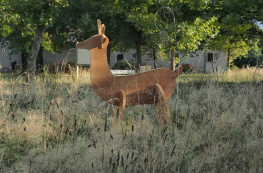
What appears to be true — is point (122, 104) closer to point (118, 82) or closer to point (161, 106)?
point (118, 82)

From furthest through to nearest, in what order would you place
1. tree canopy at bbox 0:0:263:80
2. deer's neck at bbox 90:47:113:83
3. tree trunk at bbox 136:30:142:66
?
tree trunk at bbox 136:30:142:66, tree canopy at bbox 0:0:263:80, deer's neck at bbox 90:47:113:83

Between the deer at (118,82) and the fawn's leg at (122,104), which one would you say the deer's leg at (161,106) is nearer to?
the deer at (118,82)

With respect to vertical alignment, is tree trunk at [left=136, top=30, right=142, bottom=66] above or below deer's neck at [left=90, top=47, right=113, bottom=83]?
above

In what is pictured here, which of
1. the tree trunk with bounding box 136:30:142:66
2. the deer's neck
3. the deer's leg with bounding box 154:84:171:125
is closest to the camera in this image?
the deer's leg with bounding box 154:84:171:125

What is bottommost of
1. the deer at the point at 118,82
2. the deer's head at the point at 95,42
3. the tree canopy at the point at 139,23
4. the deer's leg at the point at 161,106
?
the deer's leg at the point at 161,106

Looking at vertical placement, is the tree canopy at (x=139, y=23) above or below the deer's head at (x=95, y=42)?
above

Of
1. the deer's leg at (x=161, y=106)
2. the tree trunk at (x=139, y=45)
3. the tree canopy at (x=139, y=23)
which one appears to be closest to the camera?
the deer's leg at (x=161, y=106)

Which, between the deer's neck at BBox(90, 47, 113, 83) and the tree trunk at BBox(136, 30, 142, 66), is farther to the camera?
the tree trunk at BBox(136, 30, 142, 66)

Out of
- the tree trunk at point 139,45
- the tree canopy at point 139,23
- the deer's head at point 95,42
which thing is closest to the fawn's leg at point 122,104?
the deer's head at point 95,42

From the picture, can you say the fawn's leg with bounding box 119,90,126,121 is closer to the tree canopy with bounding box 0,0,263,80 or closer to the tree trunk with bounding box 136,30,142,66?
the tree canopy with bounding box 0,0,263,80

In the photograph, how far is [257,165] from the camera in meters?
2.64

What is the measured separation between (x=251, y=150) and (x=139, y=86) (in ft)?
5.41

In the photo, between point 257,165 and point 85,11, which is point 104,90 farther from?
point 85,11

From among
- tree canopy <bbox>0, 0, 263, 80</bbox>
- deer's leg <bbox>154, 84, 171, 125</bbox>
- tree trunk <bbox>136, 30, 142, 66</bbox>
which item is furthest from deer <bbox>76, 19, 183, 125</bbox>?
tree trunk <bbox>136, 30, 142, 66</bbox>
